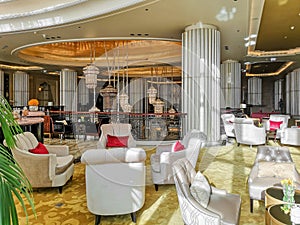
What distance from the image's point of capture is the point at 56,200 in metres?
3.95

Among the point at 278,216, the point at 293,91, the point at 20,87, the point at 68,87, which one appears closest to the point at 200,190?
the point at 278,216

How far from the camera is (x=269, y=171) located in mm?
3900

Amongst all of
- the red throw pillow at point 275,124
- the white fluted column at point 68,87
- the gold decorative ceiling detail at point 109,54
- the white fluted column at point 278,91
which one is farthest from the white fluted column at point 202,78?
the white fluted column at point 278,91

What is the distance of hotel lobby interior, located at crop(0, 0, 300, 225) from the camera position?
3.21 m

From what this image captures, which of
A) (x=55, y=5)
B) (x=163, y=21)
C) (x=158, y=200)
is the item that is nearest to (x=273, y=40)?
(x=163, y=21)

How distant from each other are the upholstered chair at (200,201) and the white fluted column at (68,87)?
47.2ft

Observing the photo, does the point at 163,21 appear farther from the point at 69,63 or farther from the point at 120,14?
the point at 69,63

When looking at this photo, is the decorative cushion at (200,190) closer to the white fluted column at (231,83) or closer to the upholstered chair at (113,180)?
the upholstered chair at (113,180)

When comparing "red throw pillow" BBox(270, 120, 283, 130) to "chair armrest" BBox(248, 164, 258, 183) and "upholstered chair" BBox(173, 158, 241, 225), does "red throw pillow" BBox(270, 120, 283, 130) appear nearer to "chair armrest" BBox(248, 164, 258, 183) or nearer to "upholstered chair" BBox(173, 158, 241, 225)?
"chair armrest" BBox(248, 164, 258, 183)

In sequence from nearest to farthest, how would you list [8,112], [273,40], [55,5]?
[8,112] < [55,5] < [273,40]

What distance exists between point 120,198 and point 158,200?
93 centimetres

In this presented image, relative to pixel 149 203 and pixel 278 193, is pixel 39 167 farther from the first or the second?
pixel 278 193

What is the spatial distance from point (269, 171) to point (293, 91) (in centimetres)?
1523

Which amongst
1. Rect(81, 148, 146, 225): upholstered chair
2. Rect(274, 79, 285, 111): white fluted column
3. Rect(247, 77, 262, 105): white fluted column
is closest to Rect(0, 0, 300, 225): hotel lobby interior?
Rect(81, 148, 146, 225): upholstered chair
